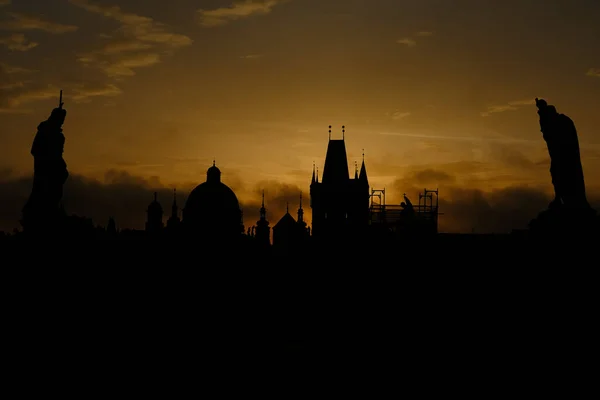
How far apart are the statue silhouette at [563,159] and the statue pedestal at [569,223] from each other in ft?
1.46

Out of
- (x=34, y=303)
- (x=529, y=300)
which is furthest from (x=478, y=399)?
(x=34, y=303)

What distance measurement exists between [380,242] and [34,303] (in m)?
57.8

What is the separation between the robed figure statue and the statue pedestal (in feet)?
73.3

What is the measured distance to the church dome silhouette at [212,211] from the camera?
117 metres

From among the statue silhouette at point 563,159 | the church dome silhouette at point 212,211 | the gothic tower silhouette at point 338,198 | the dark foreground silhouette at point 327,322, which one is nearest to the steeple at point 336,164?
the gothic tower silhouette at point 338,198

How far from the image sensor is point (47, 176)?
41000 mm

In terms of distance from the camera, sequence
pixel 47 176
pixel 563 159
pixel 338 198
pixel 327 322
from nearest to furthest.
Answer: pixel 47 176 < pixel 563 159 < pixel 327 322 < pixel 338 198

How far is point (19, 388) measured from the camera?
109 feet

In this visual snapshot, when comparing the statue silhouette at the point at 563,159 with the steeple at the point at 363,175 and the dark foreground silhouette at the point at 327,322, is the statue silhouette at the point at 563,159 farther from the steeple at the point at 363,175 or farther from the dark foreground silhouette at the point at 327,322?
the steeple at the point at 363,175

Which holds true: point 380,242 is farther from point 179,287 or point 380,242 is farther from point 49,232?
point 49,232

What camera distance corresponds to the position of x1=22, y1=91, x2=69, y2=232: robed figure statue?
132 ft

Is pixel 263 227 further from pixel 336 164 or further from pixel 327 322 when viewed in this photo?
pixel 327 322

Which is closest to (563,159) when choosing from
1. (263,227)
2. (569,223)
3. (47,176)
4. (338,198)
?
(569,223)

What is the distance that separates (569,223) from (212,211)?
80373 mm
